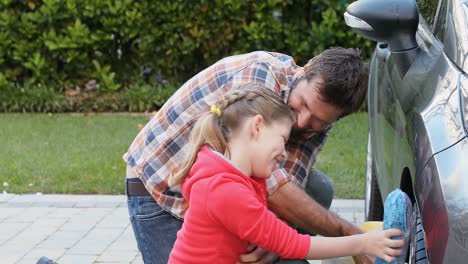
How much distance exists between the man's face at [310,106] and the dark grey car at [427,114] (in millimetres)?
265

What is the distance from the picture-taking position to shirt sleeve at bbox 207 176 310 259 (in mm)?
2656

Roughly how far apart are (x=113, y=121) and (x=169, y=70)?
1.28 meters

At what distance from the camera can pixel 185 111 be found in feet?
10.9

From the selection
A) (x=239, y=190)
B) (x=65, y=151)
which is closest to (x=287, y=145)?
(x=239, y=190)

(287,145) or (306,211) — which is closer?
(306,211)

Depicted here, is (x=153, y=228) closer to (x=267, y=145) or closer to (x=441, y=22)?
(x=267, y=145)

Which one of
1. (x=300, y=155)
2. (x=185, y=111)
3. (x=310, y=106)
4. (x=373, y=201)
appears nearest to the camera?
(x=310, y=106)

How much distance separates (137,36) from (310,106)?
23.8 feet

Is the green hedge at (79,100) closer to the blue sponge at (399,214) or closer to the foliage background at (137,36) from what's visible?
the foliage background at (137,36)

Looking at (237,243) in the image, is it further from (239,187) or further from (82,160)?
(82,160)

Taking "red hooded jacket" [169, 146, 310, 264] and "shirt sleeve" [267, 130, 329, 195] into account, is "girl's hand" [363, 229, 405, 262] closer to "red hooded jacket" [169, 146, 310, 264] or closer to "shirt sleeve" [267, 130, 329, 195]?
"red hooded jacket" [169, 146, 310, 264]

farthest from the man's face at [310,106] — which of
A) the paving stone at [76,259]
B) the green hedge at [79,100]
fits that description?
the green hedge at [79,100]

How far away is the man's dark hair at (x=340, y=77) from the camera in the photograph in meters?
3.10

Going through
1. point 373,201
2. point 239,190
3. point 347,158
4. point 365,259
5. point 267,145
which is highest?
point 267,145
